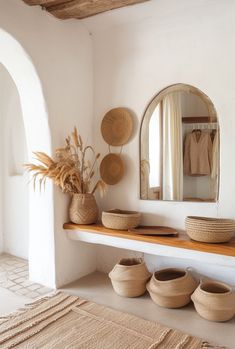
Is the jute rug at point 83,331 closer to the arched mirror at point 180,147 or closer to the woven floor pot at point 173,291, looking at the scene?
the woven floor pot at point 173,291

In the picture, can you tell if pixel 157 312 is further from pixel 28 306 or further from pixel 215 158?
pixel 215 158

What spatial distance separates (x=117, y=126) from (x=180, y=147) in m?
0.63

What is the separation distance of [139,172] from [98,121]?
0.68 m

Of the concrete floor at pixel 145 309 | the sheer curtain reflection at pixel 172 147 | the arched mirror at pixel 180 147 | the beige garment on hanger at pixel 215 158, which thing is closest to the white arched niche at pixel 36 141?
the concrete floor at pixel 145 309

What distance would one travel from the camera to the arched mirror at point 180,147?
2.45 meters

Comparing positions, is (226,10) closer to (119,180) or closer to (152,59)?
(152,59)

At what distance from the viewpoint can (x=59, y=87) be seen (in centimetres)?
264

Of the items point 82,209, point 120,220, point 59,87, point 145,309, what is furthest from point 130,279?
point 59,87

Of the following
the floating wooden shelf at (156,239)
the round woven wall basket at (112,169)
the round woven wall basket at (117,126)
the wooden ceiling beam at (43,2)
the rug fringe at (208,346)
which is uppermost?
the wooden ceiling beam at (43,2)

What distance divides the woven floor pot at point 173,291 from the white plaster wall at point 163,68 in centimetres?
28

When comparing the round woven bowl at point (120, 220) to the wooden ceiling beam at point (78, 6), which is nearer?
the wooden ceiling beam at point (78, 6)

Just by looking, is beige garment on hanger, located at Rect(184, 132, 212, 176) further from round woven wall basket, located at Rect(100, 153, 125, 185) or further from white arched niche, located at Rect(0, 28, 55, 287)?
white arched niche, located at Rect(0, 28, 55, 287)

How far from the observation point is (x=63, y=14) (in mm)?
2555

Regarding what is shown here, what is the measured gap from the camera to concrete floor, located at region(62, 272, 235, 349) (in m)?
1.98
